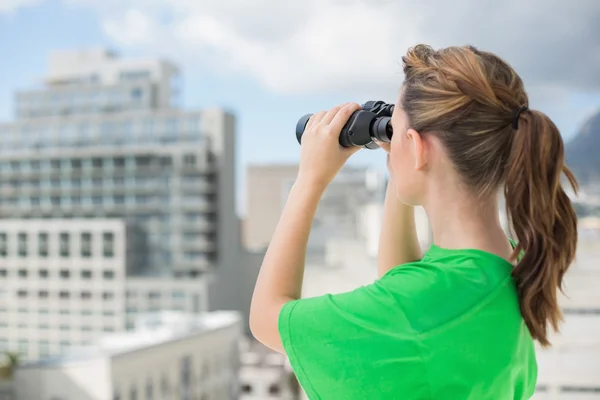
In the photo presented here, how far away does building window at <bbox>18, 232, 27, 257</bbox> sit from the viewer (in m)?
14.4

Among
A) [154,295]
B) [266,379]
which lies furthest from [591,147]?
[154,295]

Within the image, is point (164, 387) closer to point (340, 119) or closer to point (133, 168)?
point (133, 168)

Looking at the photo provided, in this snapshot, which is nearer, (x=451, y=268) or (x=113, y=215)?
(x=451, y=268)

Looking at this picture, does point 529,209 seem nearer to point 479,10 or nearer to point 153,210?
point 479,10

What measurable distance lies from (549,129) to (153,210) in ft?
46.8

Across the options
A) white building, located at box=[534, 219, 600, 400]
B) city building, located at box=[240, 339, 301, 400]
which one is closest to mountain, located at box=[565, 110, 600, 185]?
white building, located at box=[534, 219, 600, 400]

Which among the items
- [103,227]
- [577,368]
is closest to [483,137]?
[577,368]

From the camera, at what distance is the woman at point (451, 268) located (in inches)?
13.2

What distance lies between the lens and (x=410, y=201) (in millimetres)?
387

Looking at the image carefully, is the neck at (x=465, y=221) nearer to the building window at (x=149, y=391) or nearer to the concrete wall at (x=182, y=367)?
the concrete wall at (x=182, y=367)

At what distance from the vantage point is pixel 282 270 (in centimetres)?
38

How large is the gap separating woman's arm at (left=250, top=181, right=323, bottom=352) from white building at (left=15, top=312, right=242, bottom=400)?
22.7 feet

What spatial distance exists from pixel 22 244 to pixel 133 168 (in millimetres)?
2571

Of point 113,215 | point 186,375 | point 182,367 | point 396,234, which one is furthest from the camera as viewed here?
point 113,215
